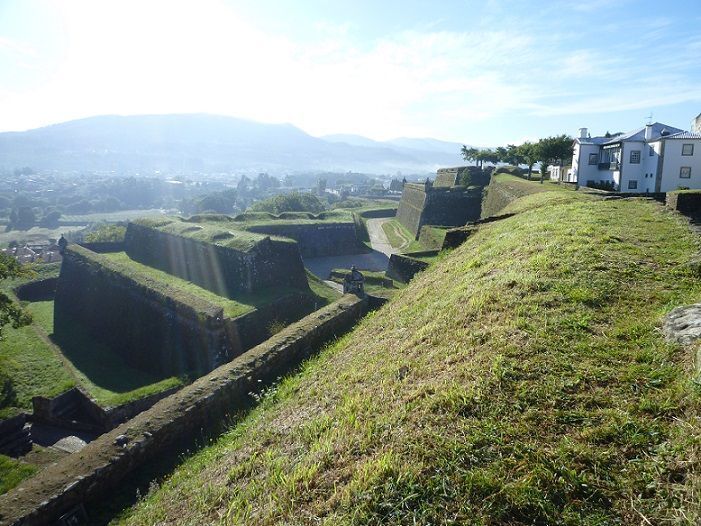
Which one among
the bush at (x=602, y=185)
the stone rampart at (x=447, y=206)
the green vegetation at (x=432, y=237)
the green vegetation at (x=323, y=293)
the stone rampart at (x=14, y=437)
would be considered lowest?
the stone rampart at (x=14, y=437)

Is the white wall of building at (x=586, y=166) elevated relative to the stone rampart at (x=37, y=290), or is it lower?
elevated

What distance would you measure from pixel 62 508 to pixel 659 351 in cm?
697

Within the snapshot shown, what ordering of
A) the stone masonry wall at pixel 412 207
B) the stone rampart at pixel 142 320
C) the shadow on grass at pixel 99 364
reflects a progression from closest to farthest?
1. the stone rampart at pixel 142 320
2. the shadow on grass at pixel 99 364
3. the stone masonry wall at pixel 412 207

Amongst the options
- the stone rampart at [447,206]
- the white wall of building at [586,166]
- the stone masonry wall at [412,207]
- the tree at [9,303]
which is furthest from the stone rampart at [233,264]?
the white wall of building at [586,166]

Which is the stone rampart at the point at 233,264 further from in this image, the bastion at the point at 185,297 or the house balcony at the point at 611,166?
the house balcony at the point at 611,166

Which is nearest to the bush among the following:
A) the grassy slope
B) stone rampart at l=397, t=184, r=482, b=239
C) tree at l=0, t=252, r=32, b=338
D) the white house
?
the white house

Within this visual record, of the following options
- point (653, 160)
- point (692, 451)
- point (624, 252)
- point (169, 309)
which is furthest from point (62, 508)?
point (653, 160)

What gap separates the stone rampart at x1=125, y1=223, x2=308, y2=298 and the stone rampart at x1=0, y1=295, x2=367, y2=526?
8.96 m

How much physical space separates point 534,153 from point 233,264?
2671 cm

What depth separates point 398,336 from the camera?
258 inches

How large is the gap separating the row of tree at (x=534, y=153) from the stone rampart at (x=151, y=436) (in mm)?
29013

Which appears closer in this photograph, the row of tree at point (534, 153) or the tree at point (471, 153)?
the row of tree at point (534, 153)

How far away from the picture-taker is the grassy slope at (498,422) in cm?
289

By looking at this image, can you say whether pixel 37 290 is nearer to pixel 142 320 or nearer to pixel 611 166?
pixel 142 320
